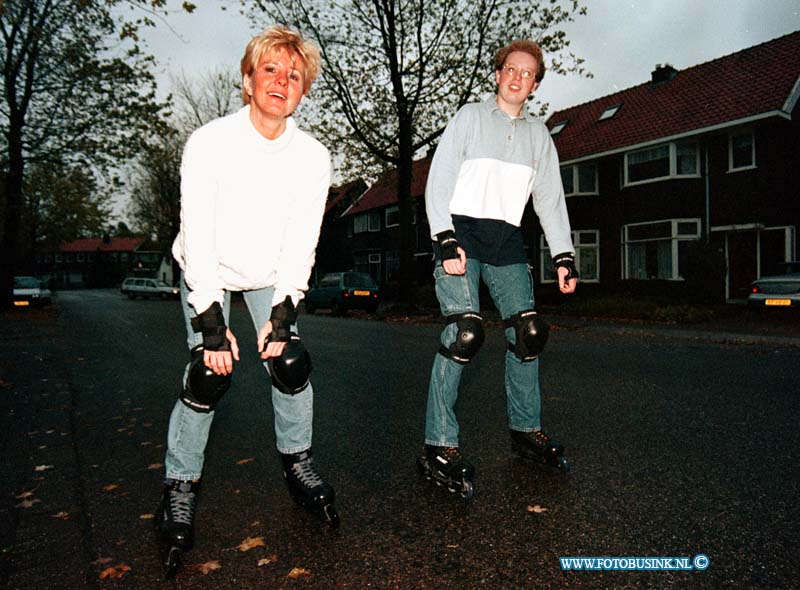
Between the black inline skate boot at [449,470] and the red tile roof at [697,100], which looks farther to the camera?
the red tile roof at [697,100]

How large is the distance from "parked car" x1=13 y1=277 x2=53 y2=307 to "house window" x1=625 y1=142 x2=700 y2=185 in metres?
23.9

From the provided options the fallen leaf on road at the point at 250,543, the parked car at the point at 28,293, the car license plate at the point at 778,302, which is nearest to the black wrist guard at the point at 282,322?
the fallen leaf on road at the point at 250,543

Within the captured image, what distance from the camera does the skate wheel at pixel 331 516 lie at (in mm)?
2598

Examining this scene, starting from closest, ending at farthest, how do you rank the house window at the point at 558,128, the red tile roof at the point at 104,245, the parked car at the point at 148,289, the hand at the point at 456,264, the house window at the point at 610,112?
the hand at the point at 456,264
the house window at the point at 610,112
the house window at the point at 558,128
the parked car at the point at 148,289
the red tile roof at the point at 104,245

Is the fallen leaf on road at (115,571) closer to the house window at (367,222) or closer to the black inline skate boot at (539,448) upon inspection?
the black inline skate boot at (539,448)

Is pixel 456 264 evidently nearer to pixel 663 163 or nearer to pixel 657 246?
pixel 657 246

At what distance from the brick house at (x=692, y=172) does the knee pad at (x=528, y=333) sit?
15.6m

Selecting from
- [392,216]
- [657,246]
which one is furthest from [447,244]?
[392,216]

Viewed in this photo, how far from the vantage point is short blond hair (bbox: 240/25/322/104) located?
2592mm

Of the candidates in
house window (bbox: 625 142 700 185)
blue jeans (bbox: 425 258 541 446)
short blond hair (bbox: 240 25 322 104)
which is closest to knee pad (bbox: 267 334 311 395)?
blue jeans (bbox: 425 258 541 446)

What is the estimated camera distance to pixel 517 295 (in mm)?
3281

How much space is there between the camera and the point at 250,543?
248cm

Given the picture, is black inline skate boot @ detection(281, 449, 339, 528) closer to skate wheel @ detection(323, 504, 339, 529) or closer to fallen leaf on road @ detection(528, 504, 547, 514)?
skate wheel @ detection(323, 504, 339, 529)

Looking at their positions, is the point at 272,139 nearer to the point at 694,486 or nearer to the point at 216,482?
the point at 216,482
